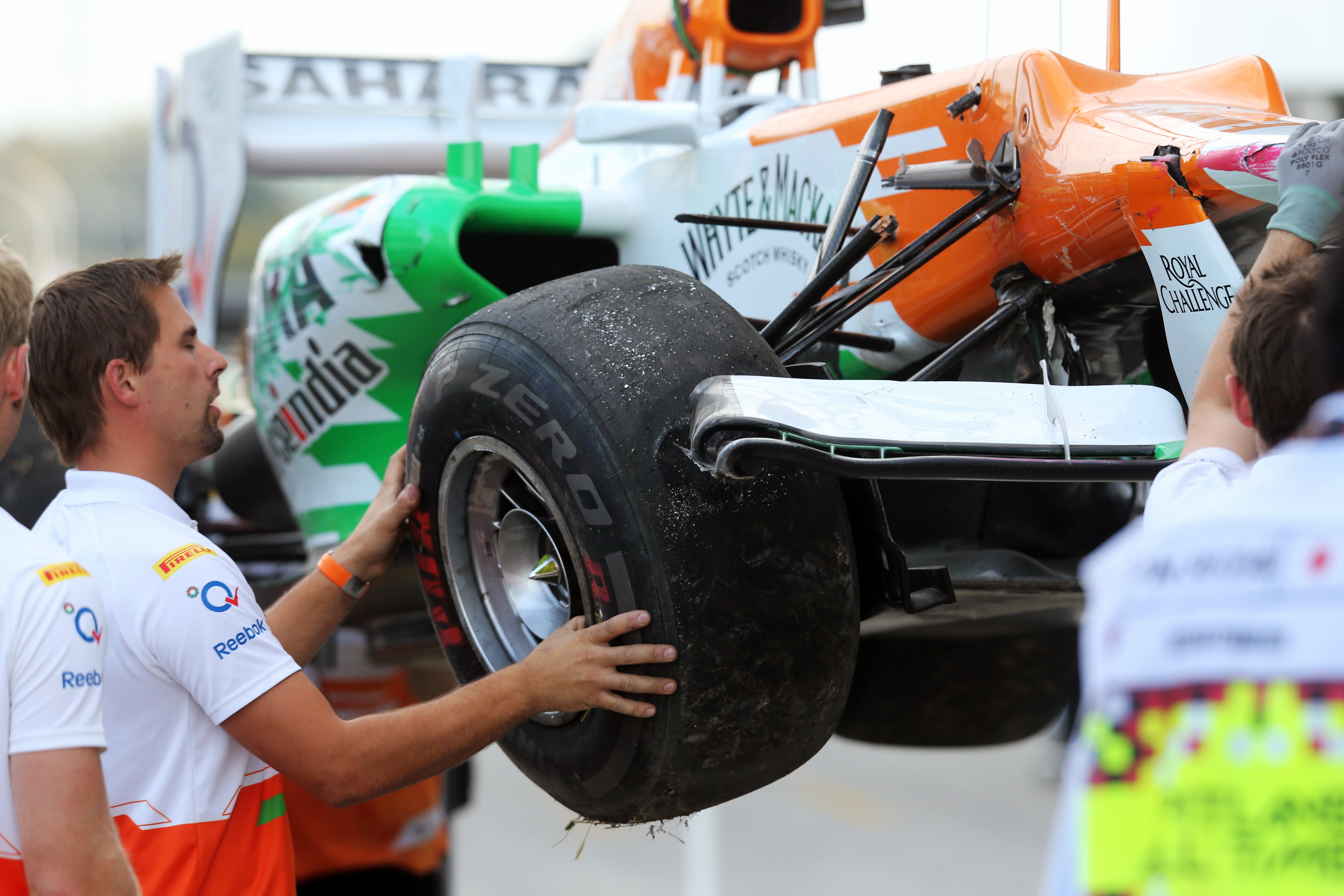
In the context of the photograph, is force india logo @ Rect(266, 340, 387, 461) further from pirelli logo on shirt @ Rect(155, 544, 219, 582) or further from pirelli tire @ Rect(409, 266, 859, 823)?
pirelli logo on shirt @ Rect(155, 544, 219, 582)

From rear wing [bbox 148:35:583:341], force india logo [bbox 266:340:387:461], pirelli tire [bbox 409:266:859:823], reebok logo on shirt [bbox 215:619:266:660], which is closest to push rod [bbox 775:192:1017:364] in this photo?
pirelli tire [bbox 409:266:859:823]

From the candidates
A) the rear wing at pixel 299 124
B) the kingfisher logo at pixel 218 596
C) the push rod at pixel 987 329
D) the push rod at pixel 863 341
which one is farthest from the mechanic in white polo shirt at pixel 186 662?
the rear wing at pixel 299 124

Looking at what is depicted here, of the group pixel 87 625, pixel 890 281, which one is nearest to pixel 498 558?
pixel 890 281

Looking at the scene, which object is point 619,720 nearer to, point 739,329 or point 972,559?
point 739,329

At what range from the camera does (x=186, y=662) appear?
1857 millimetres

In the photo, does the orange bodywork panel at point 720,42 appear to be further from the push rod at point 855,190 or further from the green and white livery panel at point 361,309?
the push rod at point 855,190

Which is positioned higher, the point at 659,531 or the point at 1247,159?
the point at 1247,159

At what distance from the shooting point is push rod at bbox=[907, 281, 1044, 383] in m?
2.47

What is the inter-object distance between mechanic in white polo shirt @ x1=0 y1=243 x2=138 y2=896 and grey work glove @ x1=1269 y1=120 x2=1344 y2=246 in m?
1.49

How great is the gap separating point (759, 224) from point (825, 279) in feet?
1.28

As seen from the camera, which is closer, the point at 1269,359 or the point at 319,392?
the point at 1269,359

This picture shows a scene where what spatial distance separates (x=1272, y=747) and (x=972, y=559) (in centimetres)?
195

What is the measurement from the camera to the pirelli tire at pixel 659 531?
2.05 meters

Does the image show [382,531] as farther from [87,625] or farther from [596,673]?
[87,625]
